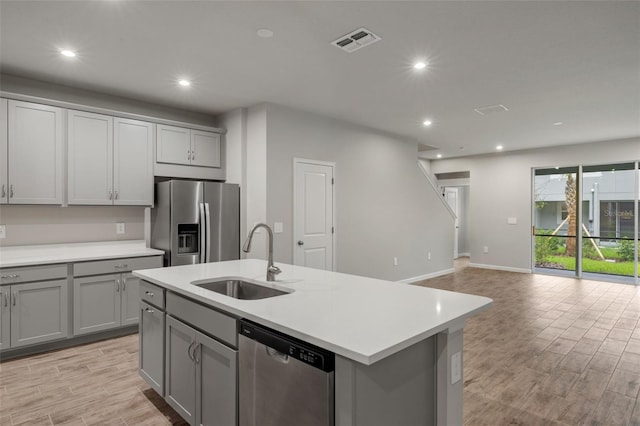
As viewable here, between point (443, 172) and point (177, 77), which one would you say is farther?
point (443, 172)

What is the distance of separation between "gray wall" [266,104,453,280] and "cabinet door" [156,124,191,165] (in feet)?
3.44

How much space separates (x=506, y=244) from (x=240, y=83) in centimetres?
682

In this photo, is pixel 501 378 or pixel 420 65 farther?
pixel 420 65

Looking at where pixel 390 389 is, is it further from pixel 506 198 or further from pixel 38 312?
pixel 506 198

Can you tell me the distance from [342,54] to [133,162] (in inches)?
103

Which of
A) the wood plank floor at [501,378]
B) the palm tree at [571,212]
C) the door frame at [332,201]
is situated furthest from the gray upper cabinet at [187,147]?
the palm tree at [571,212]

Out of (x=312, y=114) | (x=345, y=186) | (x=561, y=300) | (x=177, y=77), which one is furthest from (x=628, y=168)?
(x=177, y=77)

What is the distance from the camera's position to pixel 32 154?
3.41 m

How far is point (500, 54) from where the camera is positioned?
3.00 meters

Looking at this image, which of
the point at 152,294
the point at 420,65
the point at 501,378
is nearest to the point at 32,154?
the point at 152,294

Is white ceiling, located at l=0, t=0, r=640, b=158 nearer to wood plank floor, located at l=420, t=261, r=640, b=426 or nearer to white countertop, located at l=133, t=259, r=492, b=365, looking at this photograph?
white countertop, located at l=133, t=259, r=492, b=365

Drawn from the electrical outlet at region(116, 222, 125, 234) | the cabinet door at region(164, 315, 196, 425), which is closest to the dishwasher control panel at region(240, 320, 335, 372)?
the cabinet door at region(164, 315, 196, 425)

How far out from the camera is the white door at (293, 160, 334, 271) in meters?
4.59

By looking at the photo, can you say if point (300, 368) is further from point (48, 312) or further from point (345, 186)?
point (345, 186)
